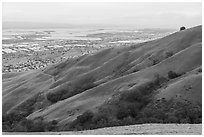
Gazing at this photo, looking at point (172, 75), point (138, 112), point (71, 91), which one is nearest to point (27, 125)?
point (138, 112)

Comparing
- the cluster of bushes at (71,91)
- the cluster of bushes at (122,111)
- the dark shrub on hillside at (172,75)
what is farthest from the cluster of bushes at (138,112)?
the cluster of bushes at (71,91)

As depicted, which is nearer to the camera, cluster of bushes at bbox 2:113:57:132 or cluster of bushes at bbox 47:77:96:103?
cluster of bushes at bbox 2:113:57:132

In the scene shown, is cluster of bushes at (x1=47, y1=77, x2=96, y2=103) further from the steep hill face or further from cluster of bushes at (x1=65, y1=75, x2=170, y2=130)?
cluster of bushes at (x1=65, y1=75, x2=170, y2=130)

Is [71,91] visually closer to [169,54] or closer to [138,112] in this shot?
[169,54]

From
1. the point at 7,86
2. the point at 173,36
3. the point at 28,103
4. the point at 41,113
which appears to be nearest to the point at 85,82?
the point at 28,103

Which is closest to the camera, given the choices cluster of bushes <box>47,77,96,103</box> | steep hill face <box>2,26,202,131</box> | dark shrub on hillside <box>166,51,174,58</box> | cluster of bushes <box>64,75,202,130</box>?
cluster of bushes <box>64,75,202,130</box>

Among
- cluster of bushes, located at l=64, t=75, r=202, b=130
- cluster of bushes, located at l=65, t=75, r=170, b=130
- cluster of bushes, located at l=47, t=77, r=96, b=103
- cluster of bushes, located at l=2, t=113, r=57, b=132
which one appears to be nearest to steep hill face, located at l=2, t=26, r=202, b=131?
cluster of bushes, located at l=47, t=77, r=96, b=103

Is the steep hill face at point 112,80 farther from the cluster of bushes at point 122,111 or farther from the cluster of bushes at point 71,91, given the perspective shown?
the cluster of bushes at point 122,111
